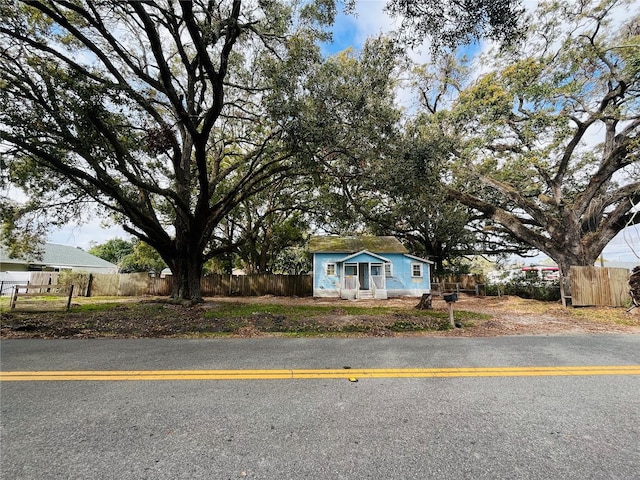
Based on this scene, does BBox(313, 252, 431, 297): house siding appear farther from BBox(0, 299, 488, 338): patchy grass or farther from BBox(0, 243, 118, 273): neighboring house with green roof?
BBox(0, 243, 118, 273): neighboring house with green roof

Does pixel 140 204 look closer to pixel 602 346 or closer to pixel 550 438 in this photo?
pixel 550 438

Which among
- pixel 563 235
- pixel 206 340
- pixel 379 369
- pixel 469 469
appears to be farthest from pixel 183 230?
pixel 563 235

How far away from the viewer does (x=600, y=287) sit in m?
11.6

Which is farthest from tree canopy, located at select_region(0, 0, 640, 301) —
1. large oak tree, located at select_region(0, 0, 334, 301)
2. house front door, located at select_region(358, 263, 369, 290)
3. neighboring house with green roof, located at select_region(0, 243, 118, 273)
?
neighboring house with green roof, located at select_region(0, 243, 118, 273)

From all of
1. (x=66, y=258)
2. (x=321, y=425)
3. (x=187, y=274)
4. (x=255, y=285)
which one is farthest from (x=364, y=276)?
(x=66, y=258)

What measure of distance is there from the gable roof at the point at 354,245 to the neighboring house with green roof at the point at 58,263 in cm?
2233

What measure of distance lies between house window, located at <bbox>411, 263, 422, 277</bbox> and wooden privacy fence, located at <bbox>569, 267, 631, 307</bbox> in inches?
384

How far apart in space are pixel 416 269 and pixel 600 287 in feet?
33.9

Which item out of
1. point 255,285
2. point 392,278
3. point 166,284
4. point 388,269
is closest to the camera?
point 392,278

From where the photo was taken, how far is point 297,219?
2269 centimetres

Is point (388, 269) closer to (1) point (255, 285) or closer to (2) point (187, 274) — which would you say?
(1) point (255, 285)

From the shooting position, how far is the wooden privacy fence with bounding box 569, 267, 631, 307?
37.7 ft

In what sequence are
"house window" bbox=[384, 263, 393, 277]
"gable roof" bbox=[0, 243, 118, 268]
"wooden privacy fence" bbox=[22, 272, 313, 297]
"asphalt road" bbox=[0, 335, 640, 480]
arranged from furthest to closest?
1. "gable roof" bbox=[0, 243, 118, 268]
2. "house window" bbox=[384, 263, 393, 277]
3. "wooden privacy fence" bbox=[22, 272, 313, 297]
4. "asphalt road" bbox=[0, 335, 640, 480]

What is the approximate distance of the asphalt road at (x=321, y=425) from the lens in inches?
80.9
